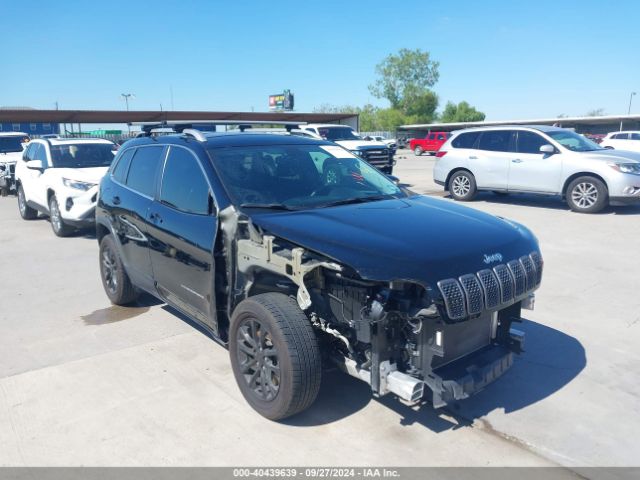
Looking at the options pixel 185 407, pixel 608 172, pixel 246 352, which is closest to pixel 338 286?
pixel 246 352

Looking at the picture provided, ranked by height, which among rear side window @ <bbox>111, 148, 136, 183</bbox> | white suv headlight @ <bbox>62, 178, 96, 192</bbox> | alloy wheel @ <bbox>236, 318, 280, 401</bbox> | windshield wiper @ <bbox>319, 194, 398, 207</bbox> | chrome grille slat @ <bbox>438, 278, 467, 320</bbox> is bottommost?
alloy wheel @ <bbox>236, 318, 280, 401</bbox>

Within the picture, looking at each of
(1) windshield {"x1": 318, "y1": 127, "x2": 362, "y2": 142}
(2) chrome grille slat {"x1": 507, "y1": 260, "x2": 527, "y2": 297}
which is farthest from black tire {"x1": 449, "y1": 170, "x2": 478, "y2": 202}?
(2) chrome grille slat {"x1": 507, "y1": 260, "x2": 527, "y2": 297}

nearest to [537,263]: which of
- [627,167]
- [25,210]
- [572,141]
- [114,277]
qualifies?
[114,277]

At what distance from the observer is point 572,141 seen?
11664mm

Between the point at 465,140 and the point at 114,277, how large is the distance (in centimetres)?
984

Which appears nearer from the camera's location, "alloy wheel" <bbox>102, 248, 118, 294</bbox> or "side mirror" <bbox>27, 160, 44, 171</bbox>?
"alloy wheel" <bbox>102, 248, 118, 294</bbox>

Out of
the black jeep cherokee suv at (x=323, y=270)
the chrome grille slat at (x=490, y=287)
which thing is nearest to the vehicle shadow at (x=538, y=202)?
the black jeep cherokee suv at (x=323, y=270)

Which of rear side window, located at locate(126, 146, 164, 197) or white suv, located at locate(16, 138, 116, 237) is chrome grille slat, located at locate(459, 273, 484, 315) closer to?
rear side window, located at locate(126, 146, 164, 197)

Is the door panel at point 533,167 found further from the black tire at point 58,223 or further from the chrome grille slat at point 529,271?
the black tire at point 58,223

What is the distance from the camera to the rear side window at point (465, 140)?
1290 centimetres

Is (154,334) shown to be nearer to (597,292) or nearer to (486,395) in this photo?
(486,395)

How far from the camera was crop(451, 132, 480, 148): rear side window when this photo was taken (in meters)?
12.9

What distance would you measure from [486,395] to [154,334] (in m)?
3.07

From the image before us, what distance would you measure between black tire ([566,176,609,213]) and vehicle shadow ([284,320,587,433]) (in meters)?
7.20
